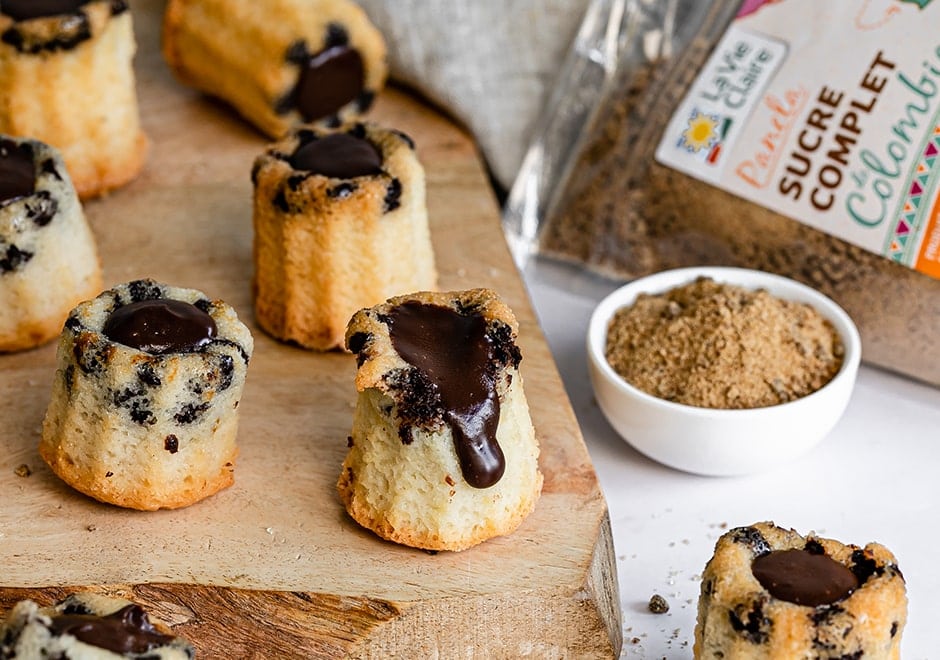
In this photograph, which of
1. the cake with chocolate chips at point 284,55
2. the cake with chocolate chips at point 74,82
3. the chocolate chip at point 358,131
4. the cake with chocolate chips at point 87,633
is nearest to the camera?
the cake with chocolate chips at point 87,633

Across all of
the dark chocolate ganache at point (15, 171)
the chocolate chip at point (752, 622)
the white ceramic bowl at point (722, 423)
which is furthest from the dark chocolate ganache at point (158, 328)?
the chocolate chip at point (752, 622)

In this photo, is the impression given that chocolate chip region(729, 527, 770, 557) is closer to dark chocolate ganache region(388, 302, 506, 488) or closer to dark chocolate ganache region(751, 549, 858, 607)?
dark chocolate ganache region(751, 549, 858, 607)

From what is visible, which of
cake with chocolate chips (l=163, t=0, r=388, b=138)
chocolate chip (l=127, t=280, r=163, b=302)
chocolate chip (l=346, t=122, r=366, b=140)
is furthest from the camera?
cake with chocolate chips (l=163, t=0, r=388, b=138)

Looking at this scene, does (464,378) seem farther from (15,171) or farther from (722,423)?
(15,171)

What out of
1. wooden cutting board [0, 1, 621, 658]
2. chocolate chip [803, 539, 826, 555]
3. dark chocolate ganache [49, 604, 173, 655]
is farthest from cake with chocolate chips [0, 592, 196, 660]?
chocolate chip [803, 539, 826, 555]

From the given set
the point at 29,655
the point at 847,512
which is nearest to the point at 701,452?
the point at 847,512

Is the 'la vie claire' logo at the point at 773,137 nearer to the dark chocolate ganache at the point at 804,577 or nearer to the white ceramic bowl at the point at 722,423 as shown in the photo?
the white ceramic bowl at the point at 722,423
